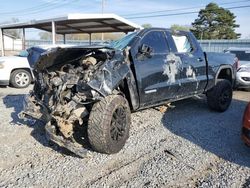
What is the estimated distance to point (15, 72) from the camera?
10.5 meters

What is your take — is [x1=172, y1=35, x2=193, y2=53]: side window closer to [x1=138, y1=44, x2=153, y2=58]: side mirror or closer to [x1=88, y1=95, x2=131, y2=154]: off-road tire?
[x1=138, y1=44, x2=153, y2=58]: side mirror

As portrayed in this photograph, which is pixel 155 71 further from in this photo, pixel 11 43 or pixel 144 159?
pixel 11 43

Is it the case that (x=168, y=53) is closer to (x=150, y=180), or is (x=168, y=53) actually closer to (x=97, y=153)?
(x=97, y=153)

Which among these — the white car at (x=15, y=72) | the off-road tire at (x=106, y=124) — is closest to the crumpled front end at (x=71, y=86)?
the off-road tire at (x=106, y=124)

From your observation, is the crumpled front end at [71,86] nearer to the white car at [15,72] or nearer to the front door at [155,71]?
the front door at [155,71]

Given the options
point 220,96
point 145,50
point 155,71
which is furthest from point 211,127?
point 145,50

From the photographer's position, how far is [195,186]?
369cm

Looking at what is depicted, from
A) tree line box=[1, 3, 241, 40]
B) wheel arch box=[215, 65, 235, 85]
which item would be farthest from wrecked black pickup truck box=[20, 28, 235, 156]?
tree line box=[1, 3, 241, 40]

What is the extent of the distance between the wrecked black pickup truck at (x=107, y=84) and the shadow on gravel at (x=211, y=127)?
584 mm

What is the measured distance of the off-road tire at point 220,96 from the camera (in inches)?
278

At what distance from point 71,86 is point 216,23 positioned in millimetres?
34582

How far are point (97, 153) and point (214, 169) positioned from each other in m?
1.66

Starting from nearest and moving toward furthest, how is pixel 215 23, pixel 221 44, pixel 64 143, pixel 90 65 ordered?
pixel 64 143
pixel 90 65
pixel 221 44
pixel 215 23

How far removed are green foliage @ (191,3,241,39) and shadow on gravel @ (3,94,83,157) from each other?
99.8 ft
